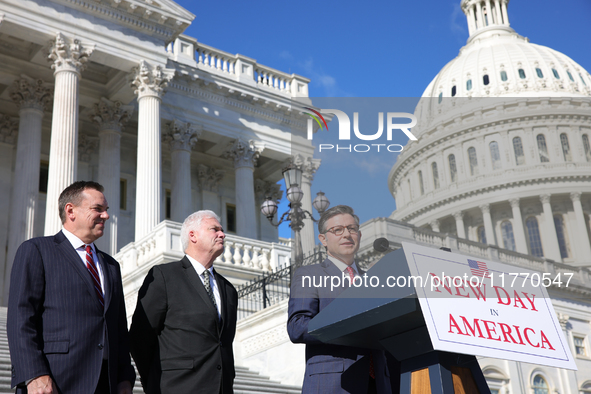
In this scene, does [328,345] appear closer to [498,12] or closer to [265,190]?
[265,190]

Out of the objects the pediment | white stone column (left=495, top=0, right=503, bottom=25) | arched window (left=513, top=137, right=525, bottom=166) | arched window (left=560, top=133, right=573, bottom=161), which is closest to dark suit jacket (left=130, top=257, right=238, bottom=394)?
the pediment

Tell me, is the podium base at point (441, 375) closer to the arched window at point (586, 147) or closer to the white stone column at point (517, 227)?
the white stone column at point (517, 227)

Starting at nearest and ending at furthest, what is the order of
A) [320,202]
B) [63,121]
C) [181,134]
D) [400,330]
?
1. [400,330]
2. [320,202]
3. [63,121]
4. [181,134]

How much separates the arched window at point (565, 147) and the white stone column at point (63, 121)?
200ft

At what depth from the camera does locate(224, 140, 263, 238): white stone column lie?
81.5ft

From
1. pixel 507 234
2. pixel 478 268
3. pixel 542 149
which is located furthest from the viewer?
pixel 542 149

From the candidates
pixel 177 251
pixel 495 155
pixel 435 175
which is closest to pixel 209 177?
pixel 177 251

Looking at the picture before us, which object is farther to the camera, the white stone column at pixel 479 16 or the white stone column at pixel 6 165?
the white stone column at pixel 479 16

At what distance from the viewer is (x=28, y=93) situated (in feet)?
69.8

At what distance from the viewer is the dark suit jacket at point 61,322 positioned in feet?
12.2

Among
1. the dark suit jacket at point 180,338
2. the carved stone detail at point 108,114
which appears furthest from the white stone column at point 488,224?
the dark suit jacket at point 180,338

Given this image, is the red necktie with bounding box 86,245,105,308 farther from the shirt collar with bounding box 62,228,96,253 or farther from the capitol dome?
the capitol dome

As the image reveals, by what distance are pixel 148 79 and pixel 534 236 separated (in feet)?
188

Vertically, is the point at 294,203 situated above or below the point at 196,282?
above
